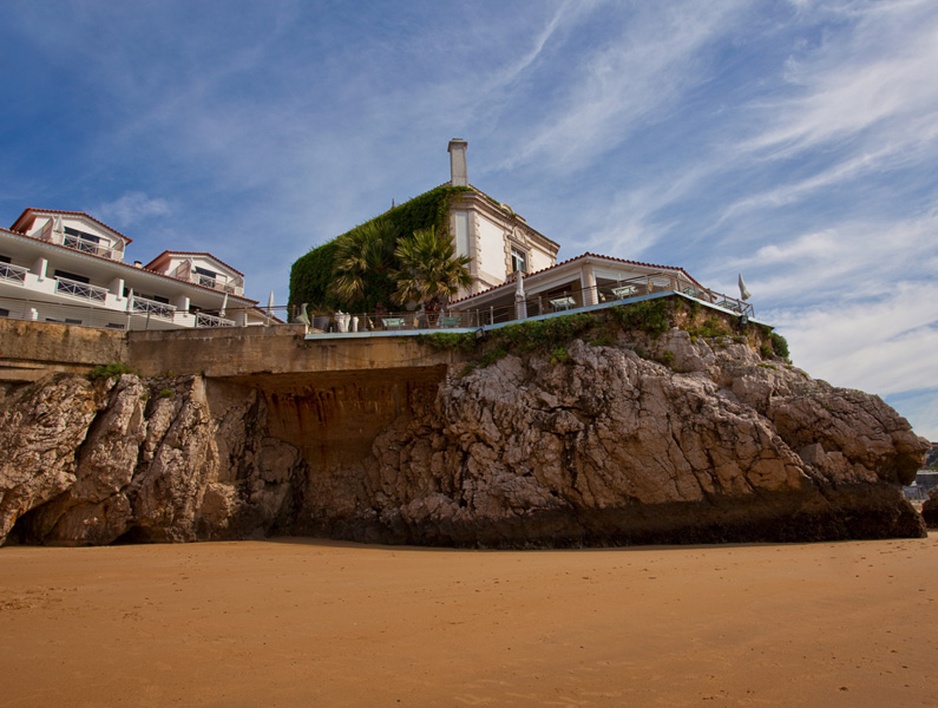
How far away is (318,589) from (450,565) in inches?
132

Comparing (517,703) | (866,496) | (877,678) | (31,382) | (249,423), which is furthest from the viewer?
(249,423)

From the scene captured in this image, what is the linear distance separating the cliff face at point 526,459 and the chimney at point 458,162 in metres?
13.6

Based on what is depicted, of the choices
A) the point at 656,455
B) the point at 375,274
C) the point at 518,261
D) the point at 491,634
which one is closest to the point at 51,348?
the point at 375,274

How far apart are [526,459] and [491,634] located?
10159 millimetres

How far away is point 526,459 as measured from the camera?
1627cm

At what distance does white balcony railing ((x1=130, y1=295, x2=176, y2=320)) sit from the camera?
26.2 metres

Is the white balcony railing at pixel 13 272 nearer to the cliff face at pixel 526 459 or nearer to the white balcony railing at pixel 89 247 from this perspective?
the white balcony railing at pixel 89 247

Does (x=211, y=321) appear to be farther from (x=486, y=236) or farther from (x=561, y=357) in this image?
(x=561, y=357)

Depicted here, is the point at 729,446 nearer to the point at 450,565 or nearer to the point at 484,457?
the point at 484,457

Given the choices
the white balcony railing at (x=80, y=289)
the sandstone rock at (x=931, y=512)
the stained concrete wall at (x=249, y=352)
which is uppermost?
the white balcony railing at (x=80, y=289)

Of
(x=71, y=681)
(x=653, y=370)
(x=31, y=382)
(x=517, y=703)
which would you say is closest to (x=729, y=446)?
(x=653, y=370)

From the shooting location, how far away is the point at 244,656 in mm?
5523

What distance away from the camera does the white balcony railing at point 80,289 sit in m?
25.3

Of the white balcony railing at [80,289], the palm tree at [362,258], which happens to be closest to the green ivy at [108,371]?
the palm tree at [362,258]
